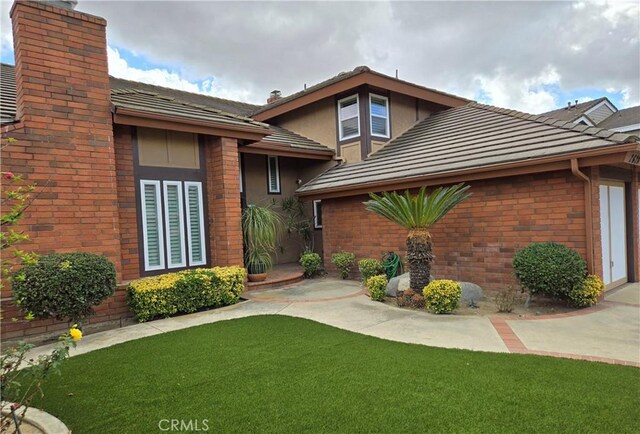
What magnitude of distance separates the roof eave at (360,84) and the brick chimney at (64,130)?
6.82 meters

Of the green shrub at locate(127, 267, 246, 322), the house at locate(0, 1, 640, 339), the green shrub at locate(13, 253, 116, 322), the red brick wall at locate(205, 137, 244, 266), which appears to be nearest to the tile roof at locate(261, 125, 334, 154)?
the house at locate(0, 1, 640, 339)

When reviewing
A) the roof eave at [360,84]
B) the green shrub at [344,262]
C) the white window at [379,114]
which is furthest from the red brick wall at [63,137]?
the white window at [379,114]

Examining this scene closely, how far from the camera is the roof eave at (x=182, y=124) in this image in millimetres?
7020

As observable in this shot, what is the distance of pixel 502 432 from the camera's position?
2.75 m

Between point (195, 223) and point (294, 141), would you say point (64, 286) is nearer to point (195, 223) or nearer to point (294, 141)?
point (195, 223)

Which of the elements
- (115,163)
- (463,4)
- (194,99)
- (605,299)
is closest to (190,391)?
(115,163)

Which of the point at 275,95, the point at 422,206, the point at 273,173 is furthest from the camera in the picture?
the point at 275,95

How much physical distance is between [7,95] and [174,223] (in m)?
4.22

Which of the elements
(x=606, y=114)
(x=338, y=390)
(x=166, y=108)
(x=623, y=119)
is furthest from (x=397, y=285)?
(x=606, y=114)

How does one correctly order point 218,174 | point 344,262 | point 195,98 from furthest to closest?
1. point 195,98
2. point 344,262
3. point 218,174

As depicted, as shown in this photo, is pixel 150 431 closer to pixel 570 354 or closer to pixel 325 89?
pixel 570 354

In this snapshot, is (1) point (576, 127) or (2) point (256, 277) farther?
(2) point (256, 277)

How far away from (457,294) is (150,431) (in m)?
5.19

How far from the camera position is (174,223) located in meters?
8.09
